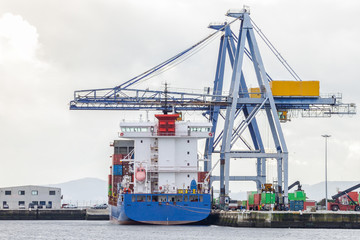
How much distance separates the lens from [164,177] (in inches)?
3314

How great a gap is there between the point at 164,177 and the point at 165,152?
7.39 ft

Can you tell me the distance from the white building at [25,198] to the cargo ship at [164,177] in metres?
60.6

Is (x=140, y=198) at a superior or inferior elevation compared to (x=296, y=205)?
superior

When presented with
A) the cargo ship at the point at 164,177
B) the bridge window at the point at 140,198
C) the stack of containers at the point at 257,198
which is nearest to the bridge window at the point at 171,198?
the cargo ship at the point at 164,177

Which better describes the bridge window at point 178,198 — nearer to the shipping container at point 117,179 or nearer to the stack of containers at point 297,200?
the shipping container at point 117,179

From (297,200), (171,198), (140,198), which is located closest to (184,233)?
(171,198)

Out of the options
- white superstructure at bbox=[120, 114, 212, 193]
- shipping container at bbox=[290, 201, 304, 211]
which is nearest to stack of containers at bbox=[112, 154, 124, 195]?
white superstructure at bbox=[120, 114, 212, 193]

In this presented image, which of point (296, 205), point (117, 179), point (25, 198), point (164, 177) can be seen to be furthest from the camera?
point (25, 198)

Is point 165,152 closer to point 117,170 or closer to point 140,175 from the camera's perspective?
point 140,175

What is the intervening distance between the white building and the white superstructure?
63.2 m

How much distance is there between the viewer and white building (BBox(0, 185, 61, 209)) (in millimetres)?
146000

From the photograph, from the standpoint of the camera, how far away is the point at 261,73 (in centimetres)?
9512

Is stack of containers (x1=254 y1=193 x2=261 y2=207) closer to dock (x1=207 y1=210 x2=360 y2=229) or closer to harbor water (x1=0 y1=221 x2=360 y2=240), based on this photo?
harbor water (x1=0 y1=221 x2=360 y2=240)

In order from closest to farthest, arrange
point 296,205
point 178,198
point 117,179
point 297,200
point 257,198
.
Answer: point 178,198, point 117,179, point 296,205, point 297,200, point 257,198
